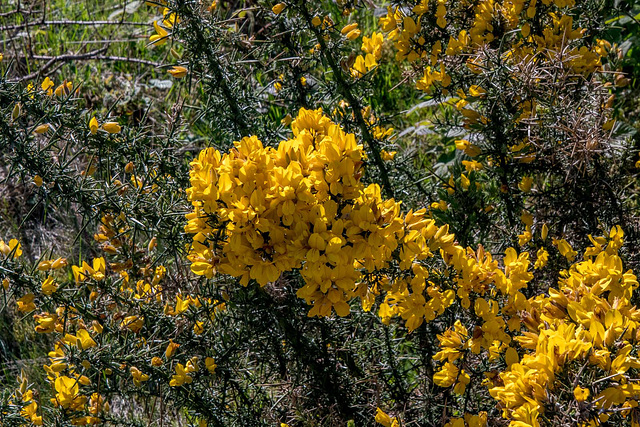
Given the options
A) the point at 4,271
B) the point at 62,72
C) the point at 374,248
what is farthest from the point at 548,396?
the point at 62,72

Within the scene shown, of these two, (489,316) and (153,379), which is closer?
(489,316)

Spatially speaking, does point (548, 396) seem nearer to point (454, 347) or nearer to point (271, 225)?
point (454, 347)

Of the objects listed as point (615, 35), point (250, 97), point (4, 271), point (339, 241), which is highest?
point (615, 35)

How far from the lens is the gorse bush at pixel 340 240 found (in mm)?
1269

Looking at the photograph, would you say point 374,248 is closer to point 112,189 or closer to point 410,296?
point 410,296

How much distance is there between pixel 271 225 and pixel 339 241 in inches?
5.5

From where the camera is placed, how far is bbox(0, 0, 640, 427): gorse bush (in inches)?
49.9

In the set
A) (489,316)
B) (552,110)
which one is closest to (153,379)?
(489,316)

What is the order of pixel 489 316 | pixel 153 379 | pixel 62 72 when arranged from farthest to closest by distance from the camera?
pixel 62 72 → pixel 153 379 → pixel 489 316

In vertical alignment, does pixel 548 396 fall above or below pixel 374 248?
below

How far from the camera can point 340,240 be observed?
124cm

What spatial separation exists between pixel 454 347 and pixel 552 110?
761 mm

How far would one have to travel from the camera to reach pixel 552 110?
1.81m

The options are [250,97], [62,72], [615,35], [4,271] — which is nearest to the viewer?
[4,271]
